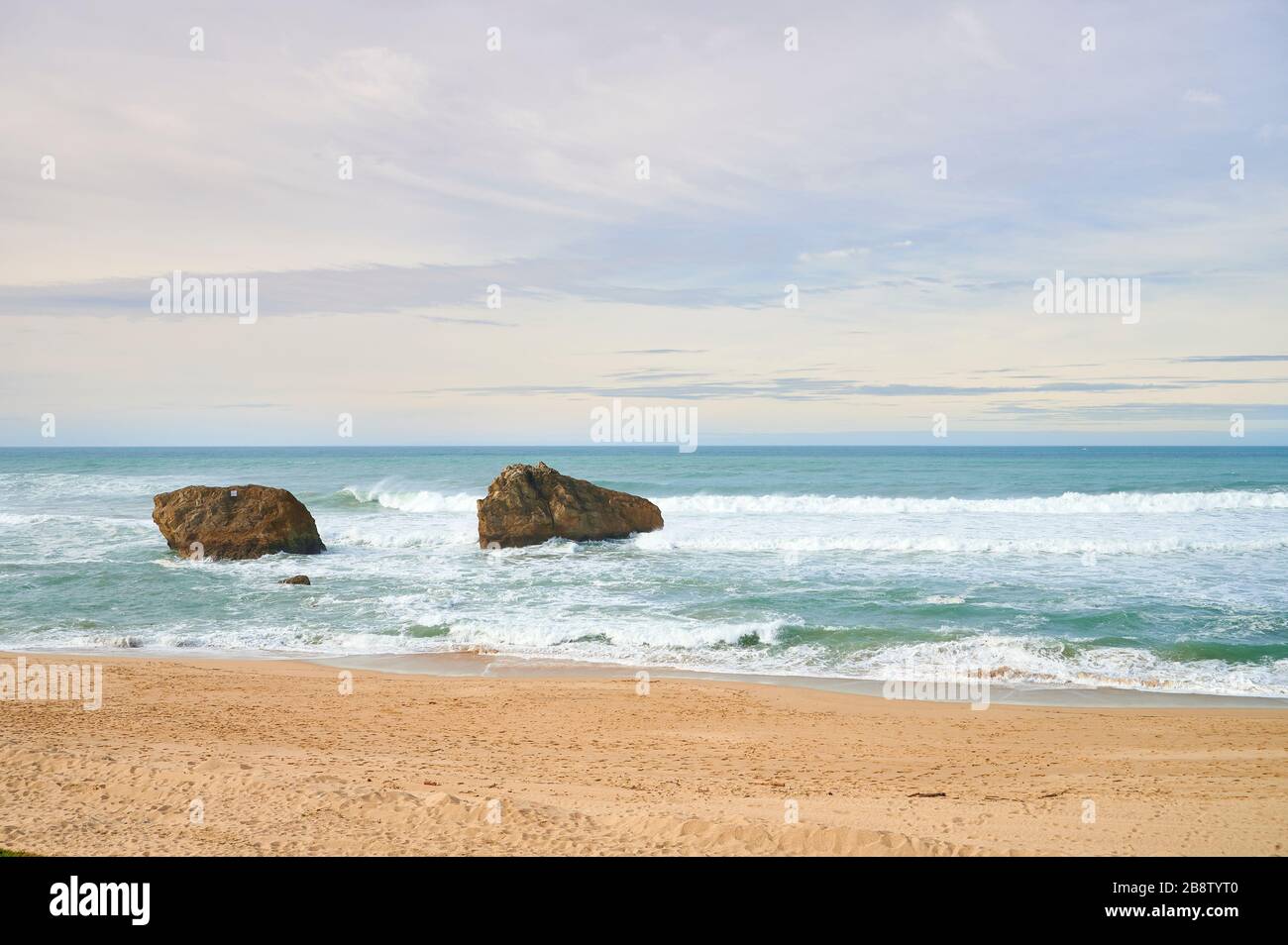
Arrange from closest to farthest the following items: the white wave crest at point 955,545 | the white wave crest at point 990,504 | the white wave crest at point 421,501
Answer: the white wave crest at point 955,545, the white wave crest at point 990,504, the white wave crest at point 421,501

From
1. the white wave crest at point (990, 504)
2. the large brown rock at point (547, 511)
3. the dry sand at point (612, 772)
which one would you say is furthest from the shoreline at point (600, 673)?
the white wave crest at point (990, 504)

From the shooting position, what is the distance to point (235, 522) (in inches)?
898

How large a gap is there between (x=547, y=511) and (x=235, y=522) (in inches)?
339

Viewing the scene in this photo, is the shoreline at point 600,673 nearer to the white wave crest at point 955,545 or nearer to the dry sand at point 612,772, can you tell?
the dry sand at point 612,772

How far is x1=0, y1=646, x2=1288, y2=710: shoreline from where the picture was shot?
37.0ft

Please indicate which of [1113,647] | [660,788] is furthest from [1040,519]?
[660,788]

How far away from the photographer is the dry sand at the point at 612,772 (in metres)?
6.41

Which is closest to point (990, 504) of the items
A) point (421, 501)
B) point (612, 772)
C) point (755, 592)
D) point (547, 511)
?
point (547, 511)

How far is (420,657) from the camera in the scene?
13969 mm

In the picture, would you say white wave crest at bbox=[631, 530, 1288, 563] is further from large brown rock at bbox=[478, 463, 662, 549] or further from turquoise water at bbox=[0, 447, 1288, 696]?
large brown rock at bbox=[478, 463, 662, 549]

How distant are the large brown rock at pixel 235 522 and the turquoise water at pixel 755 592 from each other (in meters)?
0.64

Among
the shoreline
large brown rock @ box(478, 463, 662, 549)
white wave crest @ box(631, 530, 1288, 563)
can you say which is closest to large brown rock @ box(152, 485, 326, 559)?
large brown rock @ box(478, 463, 662, 549)

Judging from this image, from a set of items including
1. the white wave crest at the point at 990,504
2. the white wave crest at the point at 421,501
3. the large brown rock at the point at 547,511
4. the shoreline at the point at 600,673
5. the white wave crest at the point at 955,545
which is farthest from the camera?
the white wave crest at the point at 421,501
